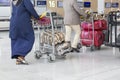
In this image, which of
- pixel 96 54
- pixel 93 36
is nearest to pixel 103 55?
pixel 96 54

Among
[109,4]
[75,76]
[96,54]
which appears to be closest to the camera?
[75,76]

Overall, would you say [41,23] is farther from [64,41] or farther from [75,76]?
[75,76]

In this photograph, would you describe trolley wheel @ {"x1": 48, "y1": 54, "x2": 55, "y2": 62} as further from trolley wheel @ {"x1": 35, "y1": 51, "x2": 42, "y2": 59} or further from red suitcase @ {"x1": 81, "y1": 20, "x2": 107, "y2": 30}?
red suitcase @ {"x1": 81, "y1": 20, "x2": 107, "y2": 30}

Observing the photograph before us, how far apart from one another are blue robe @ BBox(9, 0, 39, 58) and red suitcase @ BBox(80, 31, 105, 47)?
77.1 inches

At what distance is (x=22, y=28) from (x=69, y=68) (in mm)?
1183

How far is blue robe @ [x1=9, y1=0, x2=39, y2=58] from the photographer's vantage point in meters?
5.63

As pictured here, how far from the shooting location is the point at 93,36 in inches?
285

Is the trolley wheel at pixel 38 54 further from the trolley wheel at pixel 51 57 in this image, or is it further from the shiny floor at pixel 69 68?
Answer: the trolley wheel at pixel 51 57

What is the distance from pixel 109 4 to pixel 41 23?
628 centimetres

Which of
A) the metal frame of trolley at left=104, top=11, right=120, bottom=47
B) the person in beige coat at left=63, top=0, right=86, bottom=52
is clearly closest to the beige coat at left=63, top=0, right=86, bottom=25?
the person in beige coat at left=63, top=0, right=86, bottom=52

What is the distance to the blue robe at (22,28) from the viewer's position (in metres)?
5.63

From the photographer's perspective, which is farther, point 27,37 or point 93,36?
point 93,36

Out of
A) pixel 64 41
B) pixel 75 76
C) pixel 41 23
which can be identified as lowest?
pixel 75 76

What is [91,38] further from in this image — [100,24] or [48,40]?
[48,40]
